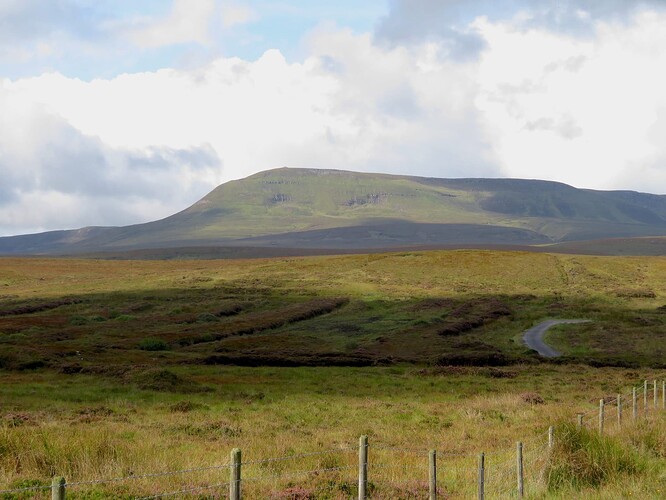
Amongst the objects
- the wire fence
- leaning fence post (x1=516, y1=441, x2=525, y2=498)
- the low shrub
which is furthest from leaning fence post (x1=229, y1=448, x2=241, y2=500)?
the low shrub

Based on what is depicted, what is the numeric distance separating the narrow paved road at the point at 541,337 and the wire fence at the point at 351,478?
44914 mm

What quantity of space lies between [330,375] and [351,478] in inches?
1281

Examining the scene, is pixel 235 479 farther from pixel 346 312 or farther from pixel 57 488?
pixel 346 312

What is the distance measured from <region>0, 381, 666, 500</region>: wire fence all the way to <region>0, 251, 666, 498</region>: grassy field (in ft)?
0.28

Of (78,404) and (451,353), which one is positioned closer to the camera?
(78,404)

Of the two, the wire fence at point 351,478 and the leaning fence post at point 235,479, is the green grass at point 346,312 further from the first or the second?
the leaning fence post at point 235,479

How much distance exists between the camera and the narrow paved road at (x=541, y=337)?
6531 cm

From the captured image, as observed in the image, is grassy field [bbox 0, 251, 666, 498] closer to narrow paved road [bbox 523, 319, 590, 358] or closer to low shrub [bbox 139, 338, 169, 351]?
low shrub [bbox 139, 338, 169, 351]

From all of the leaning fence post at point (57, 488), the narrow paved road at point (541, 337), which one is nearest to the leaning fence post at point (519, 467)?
→ the leaning fence post at point (57, 488)

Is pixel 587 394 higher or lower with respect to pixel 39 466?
lower

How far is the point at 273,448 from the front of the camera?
70.3 ft

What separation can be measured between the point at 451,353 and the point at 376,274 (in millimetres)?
66164

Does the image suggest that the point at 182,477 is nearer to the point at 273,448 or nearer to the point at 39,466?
the point at 39,466

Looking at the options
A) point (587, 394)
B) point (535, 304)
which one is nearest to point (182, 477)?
point (587, 394)
